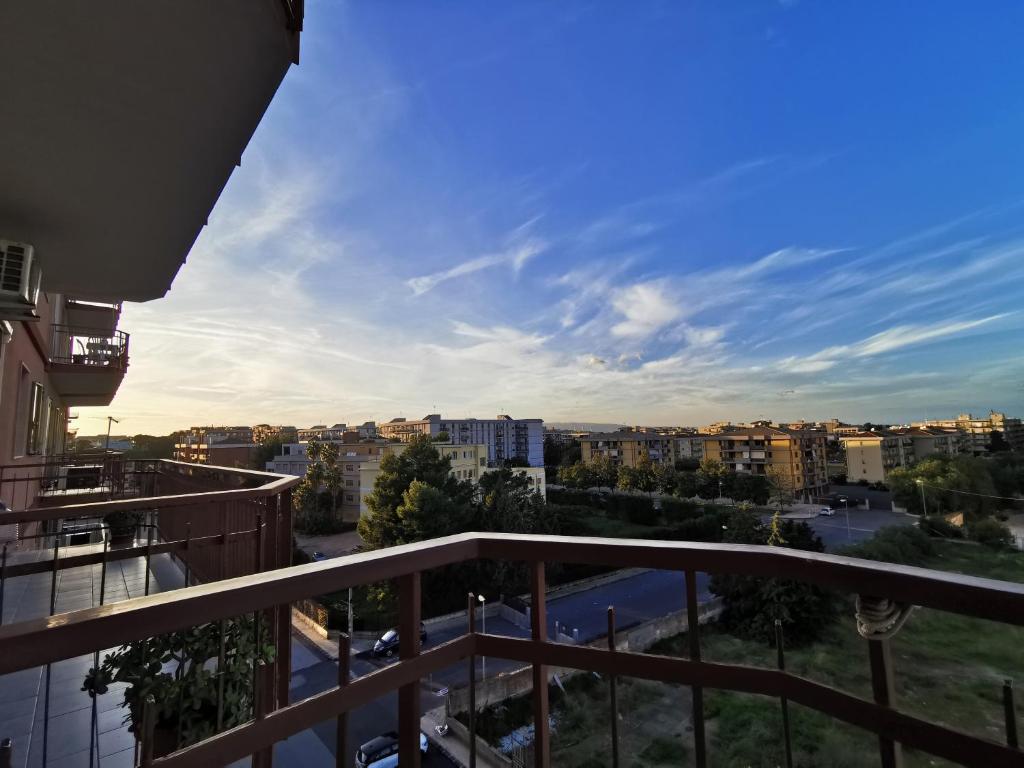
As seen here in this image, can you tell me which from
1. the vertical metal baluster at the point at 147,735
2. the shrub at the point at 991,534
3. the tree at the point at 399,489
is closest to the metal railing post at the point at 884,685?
the vertical metal baluster at the point at 147,735

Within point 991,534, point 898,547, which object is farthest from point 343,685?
point 991,534

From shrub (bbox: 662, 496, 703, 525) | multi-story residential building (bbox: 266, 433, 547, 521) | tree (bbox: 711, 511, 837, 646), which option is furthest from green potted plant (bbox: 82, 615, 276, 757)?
shrub (bbox: 662, 496, 703, 525)

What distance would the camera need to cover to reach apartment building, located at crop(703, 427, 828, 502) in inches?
1549

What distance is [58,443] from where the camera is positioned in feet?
32.8

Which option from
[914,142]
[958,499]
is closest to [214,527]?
[914,142]

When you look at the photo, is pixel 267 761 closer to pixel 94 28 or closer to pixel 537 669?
pixel 537 669

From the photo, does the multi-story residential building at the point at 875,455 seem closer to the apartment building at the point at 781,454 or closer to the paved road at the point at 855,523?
the apartment building at the point at 781,454

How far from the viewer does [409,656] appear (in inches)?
38.8

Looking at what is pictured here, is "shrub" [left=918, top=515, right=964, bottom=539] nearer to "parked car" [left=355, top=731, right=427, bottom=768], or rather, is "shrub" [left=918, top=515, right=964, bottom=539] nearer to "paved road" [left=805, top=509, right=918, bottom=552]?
"paved road" [left=805, top=509, right=918, bottom=552]

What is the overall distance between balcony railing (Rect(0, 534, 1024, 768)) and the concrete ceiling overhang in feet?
6.77

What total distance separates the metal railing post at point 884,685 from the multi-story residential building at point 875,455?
54.6 m

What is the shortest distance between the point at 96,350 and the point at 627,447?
4684 cm

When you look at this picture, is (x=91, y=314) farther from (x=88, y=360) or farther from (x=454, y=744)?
(x=454, y=744)

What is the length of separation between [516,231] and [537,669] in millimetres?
13032
